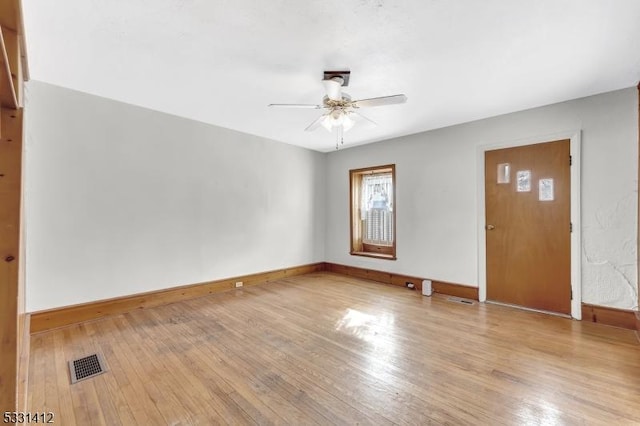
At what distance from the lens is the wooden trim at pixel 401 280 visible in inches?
157

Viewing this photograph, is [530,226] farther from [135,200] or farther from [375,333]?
[135,200]

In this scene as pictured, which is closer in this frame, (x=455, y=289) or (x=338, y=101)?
(x=338, y=101)

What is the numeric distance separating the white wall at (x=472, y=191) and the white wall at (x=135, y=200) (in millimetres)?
1767

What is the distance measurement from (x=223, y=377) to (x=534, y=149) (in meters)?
4.28

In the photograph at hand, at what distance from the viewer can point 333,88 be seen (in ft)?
8.25

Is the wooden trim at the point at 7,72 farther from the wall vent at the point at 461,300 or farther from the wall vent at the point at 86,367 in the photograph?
the wall vent at the point at 461,300

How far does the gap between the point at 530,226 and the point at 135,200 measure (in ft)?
16.6

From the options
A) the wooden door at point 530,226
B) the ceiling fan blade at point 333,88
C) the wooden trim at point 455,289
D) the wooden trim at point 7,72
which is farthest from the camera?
the wooden trim at point 455,289

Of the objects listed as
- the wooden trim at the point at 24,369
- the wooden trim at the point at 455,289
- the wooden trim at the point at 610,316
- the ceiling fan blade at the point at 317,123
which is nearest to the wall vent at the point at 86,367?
the wooden trim at the point at 24,369

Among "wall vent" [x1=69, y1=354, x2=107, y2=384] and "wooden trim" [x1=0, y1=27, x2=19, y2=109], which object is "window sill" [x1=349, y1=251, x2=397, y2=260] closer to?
"wall vent" [x1=69, y1=354, x2=107, y2=384]

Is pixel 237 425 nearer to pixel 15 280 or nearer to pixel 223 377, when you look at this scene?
pixel 223 377

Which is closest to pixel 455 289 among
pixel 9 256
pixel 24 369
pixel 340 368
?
pixel 340 368

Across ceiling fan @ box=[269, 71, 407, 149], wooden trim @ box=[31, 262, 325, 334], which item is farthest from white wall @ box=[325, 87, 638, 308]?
wooden trim @ box=[31, 262, 325, 334]

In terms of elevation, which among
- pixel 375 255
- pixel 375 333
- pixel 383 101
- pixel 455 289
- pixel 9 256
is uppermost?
pixel 383 101
